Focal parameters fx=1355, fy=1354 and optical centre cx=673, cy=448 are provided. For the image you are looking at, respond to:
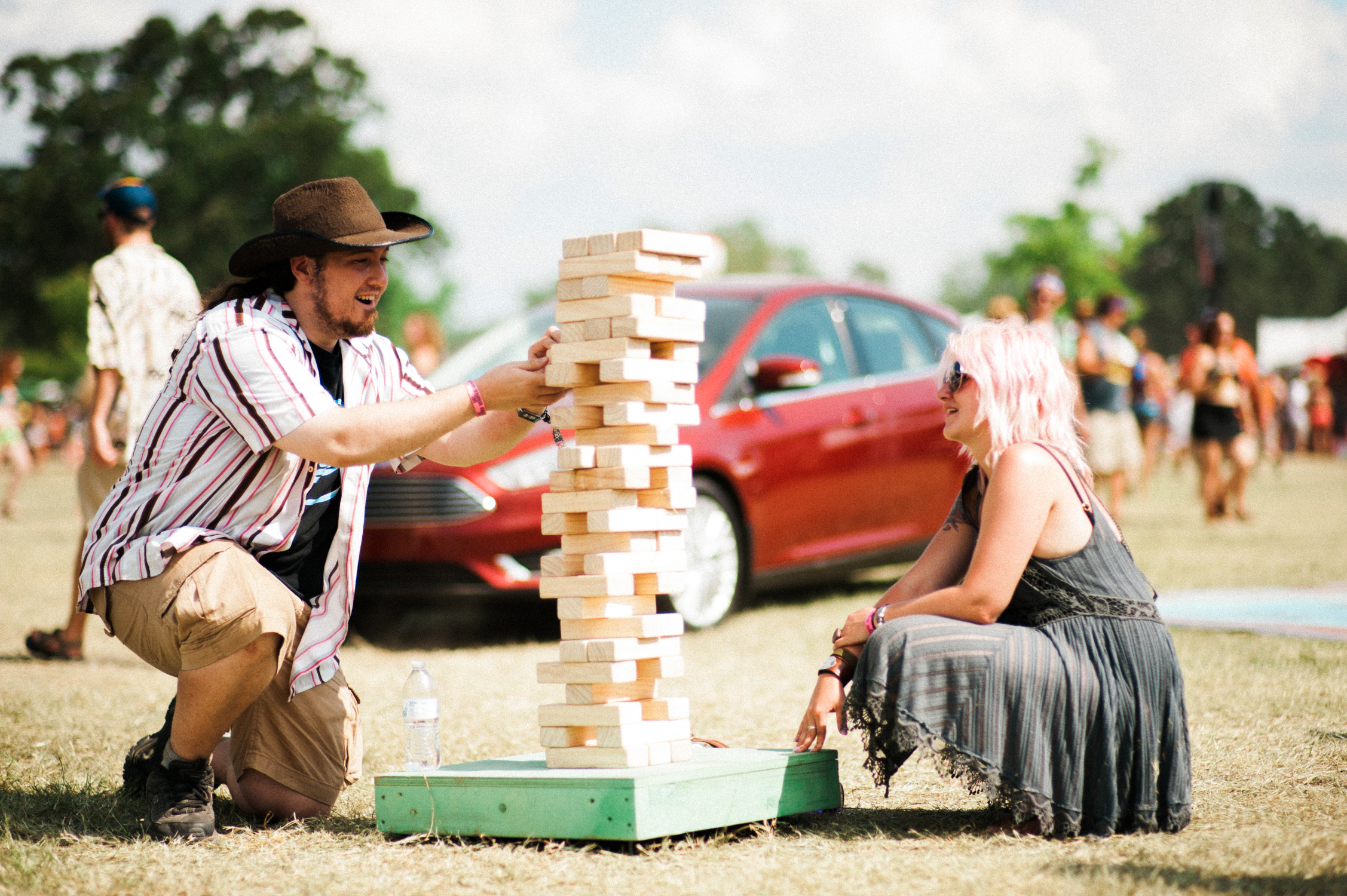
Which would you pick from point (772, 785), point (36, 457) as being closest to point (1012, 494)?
point (772, 785)

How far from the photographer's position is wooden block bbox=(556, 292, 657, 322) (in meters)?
3.31

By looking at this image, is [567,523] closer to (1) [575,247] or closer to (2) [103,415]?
(1) [575,247]

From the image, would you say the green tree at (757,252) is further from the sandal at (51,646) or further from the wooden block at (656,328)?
the wooden block at (656,328)

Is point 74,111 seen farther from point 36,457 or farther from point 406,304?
point 406,304

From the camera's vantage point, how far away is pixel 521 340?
311 inches

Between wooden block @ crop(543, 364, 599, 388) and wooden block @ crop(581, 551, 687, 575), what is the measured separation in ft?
1.41

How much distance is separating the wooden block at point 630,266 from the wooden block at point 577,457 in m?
0.43

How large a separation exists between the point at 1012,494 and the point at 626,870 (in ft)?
4.11

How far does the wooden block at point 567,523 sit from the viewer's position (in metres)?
3.38

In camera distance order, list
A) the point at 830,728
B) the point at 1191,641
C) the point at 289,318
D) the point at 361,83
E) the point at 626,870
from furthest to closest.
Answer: the point at 361,83, the point at 1191,641, the point at 830,728, the point at 289,318, the point at 626,870

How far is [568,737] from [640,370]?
3.03 ft

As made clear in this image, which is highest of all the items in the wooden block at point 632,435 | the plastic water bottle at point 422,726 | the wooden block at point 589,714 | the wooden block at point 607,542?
the wooden block at point 632,435

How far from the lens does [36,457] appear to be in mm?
40375

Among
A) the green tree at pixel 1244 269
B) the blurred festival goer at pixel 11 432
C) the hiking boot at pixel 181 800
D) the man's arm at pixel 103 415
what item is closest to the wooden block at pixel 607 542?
the hiking boot at pixel 181 800
